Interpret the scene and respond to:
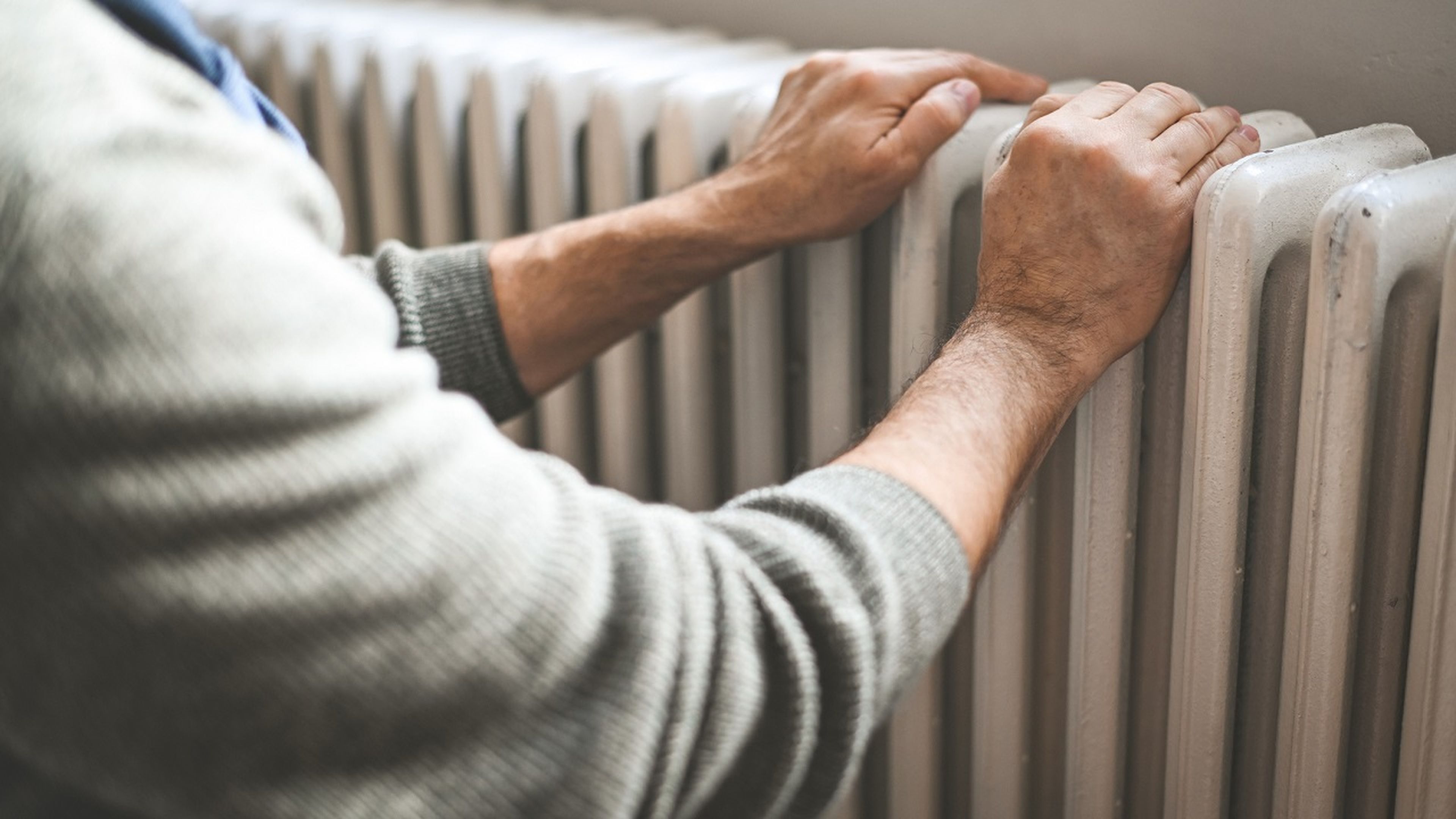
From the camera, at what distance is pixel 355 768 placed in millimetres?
442

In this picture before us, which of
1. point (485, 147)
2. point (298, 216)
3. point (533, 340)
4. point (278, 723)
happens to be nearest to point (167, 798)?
point (278, 723)

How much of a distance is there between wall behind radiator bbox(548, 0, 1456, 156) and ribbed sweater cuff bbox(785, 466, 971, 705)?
0.45 meters

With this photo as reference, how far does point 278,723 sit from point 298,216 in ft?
0.58

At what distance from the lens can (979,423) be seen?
2.05 feet

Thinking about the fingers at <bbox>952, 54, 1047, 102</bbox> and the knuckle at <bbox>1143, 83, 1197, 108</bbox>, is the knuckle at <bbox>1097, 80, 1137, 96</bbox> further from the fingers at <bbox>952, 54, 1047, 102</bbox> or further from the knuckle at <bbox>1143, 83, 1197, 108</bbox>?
the fingers at <bbox>952, 54, 1047, 102</bbox>

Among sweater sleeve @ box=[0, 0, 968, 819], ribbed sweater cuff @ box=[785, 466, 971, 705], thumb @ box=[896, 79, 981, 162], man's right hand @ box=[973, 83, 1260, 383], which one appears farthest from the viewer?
thumb @ box=[896, 79, 981, 162]

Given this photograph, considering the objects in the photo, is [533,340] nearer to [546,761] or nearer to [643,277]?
[643,277]

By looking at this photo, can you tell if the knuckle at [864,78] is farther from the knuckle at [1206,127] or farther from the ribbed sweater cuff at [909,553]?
the ribbed sweater cuff at [909,553]

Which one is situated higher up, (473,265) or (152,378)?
(152,378)

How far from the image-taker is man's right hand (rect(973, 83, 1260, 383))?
0.66m

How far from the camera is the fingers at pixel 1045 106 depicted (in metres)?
0.72

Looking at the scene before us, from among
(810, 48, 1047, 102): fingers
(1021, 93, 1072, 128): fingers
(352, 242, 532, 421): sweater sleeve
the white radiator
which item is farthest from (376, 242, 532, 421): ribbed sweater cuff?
(1021, 93, 1072, 128): fingers

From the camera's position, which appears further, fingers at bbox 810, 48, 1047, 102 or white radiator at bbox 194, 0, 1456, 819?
fingers at bbox 810, 48, 1047, 102

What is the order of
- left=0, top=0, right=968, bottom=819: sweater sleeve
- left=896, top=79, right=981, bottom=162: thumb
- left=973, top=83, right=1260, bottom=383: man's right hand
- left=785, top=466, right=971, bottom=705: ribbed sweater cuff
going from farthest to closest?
1. left=896, top=79, right=981, bottom=162: thumb
2. left=973, top=83, right=1260, bottom=383: man's right hand
3. left=785, top=466, right=971, bottom=705: ribbed sweater cuff
4. left=0, top=0, right=968, bottom=819: sweater sleeve
